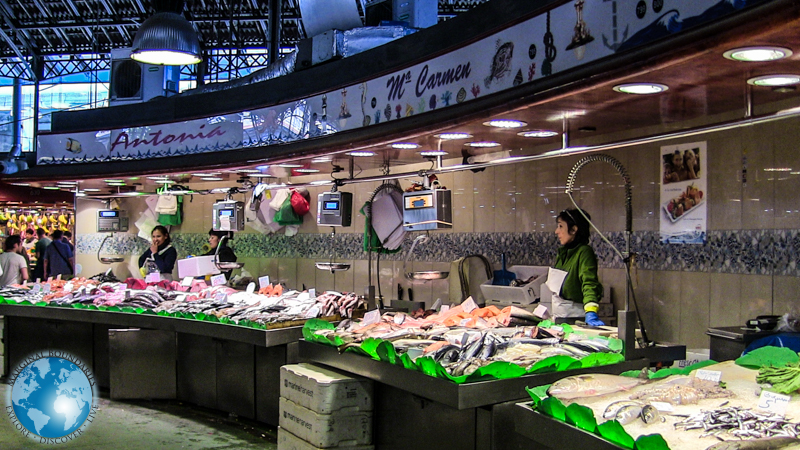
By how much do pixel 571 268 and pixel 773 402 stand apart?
3.14 metres

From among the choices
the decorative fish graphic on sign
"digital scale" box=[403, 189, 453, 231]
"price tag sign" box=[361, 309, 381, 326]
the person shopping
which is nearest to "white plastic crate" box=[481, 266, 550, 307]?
the person shopping

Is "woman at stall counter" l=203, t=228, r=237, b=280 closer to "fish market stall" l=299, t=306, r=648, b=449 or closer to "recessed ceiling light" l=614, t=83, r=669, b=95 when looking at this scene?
"fish market stall" l=299, t=306, r=648, b=449

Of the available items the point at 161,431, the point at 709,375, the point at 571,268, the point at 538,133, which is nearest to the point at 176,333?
the point at 161,431

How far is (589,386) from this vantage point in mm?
3432

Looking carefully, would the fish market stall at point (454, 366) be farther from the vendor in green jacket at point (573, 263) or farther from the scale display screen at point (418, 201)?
the scale display screen at point (418, 201)

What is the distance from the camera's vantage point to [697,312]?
5859 millimetres

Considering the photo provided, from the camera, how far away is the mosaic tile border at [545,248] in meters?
5.24

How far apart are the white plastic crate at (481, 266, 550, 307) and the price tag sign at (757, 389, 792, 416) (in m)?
3.93

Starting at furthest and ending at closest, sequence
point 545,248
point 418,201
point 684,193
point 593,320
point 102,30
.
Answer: point 102,30, point 545,248, point 418,201, point 684,193, point 593,320

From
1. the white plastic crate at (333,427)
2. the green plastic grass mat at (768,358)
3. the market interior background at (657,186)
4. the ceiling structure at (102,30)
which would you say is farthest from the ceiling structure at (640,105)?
the ceiling structure at (102,30)

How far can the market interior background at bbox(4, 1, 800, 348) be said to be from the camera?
3947 millimetres

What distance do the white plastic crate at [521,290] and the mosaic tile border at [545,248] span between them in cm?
13

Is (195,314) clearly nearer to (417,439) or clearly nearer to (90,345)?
(90,345)

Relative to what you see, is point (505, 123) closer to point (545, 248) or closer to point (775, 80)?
point (775, 80)
